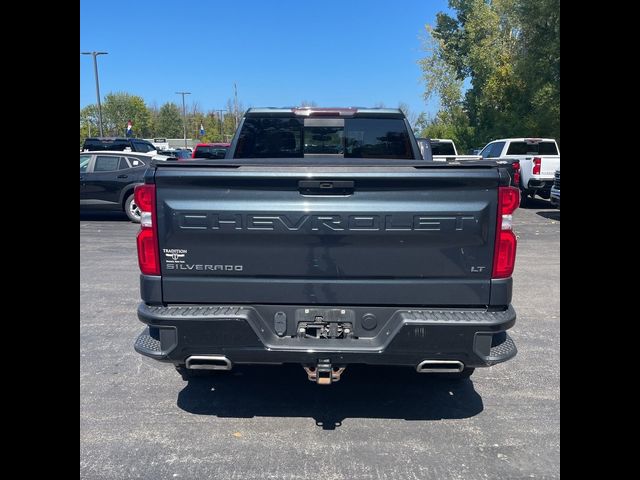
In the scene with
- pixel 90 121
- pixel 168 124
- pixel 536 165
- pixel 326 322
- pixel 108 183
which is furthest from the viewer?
pixel 168 124

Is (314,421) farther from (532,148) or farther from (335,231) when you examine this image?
(532,148)

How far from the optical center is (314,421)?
364cm

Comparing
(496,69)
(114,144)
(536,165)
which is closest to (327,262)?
(536,165)

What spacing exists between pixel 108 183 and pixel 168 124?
7672 centimetres

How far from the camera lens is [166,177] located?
118 inches

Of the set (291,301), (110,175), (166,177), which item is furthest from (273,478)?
(110,175)

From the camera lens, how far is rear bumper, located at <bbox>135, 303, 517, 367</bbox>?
9.89 feet

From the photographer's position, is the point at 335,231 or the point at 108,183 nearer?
the point at 335,231

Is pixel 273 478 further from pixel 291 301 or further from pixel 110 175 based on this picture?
pixel 110 175

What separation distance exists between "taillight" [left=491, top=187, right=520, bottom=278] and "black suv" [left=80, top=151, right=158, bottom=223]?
1163 cm

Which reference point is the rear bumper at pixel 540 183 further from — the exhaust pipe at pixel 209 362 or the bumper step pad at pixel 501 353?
the exhaust pipe at pixel 209 362

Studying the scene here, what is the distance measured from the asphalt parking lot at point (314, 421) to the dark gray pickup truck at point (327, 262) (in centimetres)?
56

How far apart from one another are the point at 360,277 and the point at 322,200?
1.59ft

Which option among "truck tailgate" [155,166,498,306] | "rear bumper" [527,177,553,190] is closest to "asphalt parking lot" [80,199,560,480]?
"truck tailgate" [155,166,498,306]
